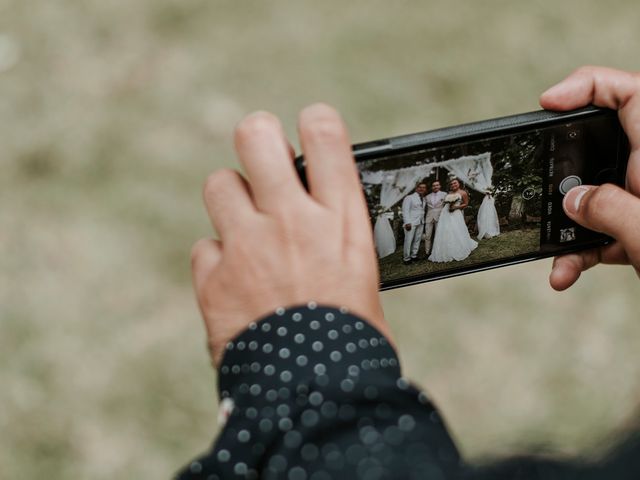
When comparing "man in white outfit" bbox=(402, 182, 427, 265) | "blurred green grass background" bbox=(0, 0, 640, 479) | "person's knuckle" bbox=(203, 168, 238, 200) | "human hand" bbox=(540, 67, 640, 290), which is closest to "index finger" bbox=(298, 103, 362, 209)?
"person's knuckle" bbox=(203, 168, 238, 200)

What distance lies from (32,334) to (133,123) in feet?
2.35

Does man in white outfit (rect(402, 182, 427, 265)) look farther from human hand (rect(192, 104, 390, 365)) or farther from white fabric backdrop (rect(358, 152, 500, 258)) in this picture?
human hand (rect(192, 104, 390, 365))

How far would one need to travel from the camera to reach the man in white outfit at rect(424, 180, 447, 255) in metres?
1.20

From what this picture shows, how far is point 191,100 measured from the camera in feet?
7.92

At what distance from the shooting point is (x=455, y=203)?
122 centimetres

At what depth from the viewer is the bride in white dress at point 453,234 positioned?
1224 millimetres

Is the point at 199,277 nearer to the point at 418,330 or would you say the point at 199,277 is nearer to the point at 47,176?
the point at 418,330

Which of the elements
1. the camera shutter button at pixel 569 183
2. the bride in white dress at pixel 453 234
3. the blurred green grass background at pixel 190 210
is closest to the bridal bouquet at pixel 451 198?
the bride in white dress at pixel 453 234

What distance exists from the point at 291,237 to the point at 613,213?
0.57m

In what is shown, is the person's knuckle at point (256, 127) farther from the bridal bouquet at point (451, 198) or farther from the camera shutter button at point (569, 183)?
the camera shutter button at point (569, 183)

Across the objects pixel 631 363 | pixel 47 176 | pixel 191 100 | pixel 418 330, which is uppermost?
pixel 191 100

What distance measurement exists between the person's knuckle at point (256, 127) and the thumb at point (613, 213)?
1.84 ft

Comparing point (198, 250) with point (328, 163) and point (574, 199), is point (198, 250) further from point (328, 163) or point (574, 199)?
point (574, 199)

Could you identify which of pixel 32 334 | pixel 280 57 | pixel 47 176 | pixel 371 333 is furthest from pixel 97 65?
pixel 371 333
